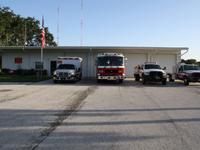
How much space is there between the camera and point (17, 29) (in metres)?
85.8

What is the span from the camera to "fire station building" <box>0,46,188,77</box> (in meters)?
48.8

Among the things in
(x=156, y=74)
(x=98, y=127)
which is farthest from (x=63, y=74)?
(x=98, y=127)

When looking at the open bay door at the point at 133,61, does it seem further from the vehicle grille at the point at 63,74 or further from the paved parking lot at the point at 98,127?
the paved parking lot at the point at 98,127

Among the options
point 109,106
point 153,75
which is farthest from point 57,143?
point 153,75

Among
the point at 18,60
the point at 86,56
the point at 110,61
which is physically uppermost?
the point at 86,56

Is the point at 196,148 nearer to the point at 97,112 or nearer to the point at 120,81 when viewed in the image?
the point at 97,112

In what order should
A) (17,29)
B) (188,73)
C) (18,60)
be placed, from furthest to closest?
(17,29)
(18,60)
(188,73)

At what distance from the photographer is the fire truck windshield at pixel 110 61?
1294 inches

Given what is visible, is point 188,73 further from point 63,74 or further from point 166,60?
point 166,60

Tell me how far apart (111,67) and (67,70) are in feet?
13.8

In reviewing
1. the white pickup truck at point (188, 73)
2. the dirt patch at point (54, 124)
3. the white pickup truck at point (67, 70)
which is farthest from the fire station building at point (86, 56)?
the dirt patch at point (54, 124)

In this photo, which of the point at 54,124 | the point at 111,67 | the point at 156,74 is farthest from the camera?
the point at 111,67

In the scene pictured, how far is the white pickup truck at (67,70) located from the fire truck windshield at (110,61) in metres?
2.85

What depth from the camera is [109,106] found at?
606 inches
